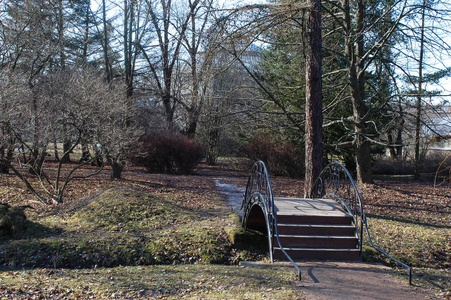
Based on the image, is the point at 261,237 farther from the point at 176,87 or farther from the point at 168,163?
the point at 176,87

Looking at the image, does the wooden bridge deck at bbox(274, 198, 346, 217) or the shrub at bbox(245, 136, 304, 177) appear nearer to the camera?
the wooden bridge deck at bbox(274, 198, 346, 217)

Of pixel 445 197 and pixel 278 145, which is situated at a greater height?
pixel 278 145

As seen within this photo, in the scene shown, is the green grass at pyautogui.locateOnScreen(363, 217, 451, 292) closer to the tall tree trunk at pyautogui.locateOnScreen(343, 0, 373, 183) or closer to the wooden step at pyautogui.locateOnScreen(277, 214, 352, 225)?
the wooden step at pyautogui.locateOnScreen(277, 214, 352, 225)

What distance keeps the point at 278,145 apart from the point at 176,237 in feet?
41.1

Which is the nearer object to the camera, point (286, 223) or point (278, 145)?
point (286, 223)

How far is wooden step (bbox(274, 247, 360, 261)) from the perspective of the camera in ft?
21.2

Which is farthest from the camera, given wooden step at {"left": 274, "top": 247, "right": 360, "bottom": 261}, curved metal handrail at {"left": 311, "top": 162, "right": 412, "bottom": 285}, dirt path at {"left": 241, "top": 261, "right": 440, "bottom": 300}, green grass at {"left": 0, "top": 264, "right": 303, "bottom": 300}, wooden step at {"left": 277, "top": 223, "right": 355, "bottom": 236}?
wooden step at {"left": 277, "top": 223, "right": 355, "bottom": 236}

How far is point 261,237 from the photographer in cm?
807

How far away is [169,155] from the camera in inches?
752

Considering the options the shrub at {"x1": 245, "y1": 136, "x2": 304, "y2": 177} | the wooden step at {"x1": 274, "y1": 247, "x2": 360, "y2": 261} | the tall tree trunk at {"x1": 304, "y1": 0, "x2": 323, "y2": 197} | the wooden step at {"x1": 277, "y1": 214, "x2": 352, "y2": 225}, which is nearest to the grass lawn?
the wooden step at {"x1": 274, "y1": 247, "x2": 360, "y2": 261}

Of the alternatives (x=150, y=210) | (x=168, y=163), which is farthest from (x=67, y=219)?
(x=168, y=163)

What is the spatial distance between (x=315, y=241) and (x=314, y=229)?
233mm

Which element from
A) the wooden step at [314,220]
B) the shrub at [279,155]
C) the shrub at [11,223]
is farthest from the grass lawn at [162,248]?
the shrub at [279,155]

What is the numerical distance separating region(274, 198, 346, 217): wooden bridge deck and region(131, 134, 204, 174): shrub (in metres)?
11.6
